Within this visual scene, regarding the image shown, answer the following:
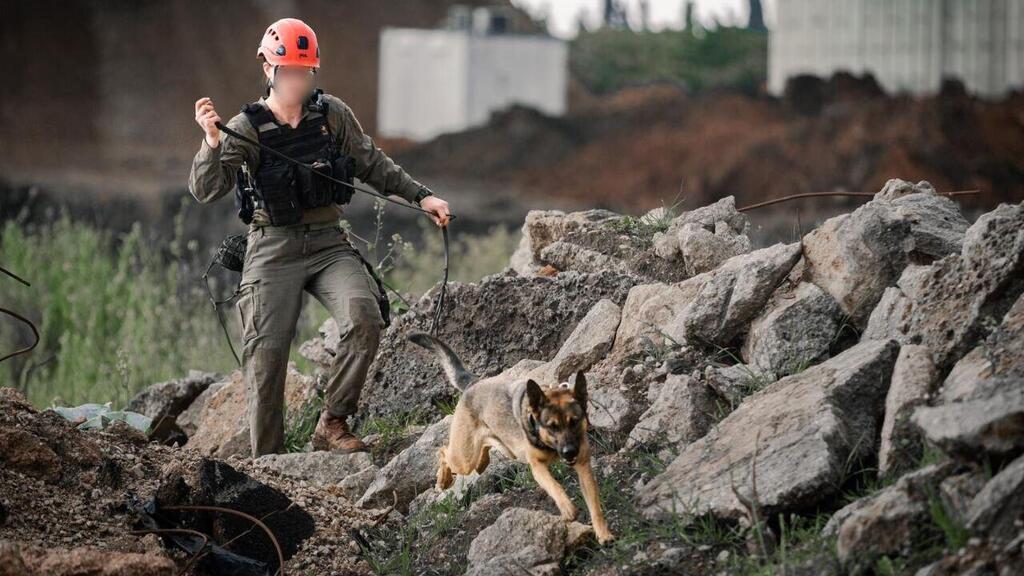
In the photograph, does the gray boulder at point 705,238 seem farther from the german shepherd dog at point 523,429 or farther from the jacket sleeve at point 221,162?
the jacket sleeve at point 221,162

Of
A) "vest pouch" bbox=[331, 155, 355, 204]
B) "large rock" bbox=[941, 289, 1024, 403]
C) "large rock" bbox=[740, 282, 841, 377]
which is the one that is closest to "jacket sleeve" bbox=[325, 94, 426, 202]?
"vest pouch" bbox=[331, 155, 355, 204]

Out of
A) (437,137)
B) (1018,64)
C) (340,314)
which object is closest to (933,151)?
(1018,64)

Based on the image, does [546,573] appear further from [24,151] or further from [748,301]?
[24,151]

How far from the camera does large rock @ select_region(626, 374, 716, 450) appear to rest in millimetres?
5277

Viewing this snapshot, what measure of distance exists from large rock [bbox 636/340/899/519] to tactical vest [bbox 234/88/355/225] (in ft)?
7.33

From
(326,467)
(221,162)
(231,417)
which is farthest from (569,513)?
(231,417)

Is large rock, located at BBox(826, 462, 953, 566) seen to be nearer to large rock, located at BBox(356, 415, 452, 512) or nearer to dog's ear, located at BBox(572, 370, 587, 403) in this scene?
dog's ear, located at BBox(572, 370, 587, 403)

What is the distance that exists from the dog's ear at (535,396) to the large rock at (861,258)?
1.60 metres

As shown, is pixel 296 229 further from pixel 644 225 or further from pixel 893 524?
pixel 893 524

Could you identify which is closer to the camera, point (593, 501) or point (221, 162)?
point (593, 501)

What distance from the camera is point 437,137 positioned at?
2664cm

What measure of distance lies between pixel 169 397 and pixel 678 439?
3.69 m

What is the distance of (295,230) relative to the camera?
21.2 ft

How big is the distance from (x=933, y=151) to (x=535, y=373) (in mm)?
17984
